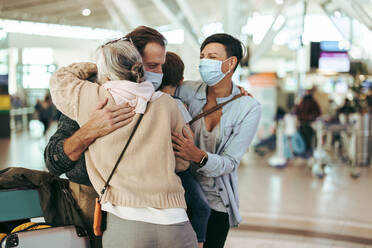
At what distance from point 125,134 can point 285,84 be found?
22008 millimetres

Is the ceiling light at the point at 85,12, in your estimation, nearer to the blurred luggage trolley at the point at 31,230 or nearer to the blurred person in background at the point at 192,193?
the blurred person in background at the point at 192,193

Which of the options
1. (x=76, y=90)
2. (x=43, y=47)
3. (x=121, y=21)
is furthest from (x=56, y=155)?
(x=121, y=21)

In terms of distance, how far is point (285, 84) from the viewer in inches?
889

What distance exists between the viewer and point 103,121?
1355mm

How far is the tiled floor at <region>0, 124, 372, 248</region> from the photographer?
4793mm

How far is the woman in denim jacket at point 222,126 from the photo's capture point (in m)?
2.04

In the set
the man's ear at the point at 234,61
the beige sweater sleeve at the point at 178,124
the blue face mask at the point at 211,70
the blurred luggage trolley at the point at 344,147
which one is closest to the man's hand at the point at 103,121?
the beige sweater sleeve at the point at 178,124

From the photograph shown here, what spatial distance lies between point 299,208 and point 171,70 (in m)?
4.41

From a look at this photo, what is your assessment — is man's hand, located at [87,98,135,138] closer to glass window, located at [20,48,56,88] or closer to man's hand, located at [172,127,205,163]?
man's hand, located at [172,127,205,163]

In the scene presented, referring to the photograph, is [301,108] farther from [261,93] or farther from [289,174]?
[261,93]

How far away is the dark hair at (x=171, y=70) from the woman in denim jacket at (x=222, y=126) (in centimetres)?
13

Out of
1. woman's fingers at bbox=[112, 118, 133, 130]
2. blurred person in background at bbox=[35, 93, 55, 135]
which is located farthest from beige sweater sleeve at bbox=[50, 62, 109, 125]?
blurred person in background at bbox=[35, 93, 55, 135]

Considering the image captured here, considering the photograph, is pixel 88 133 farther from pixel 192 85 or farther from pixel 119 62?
pixel 192 85

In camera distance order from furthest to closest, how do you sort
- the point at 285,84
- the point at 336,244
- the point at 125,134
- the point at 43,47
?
the point at 285,84 < the point at 43,47 < the point at 336,244 < the point at 125,134
